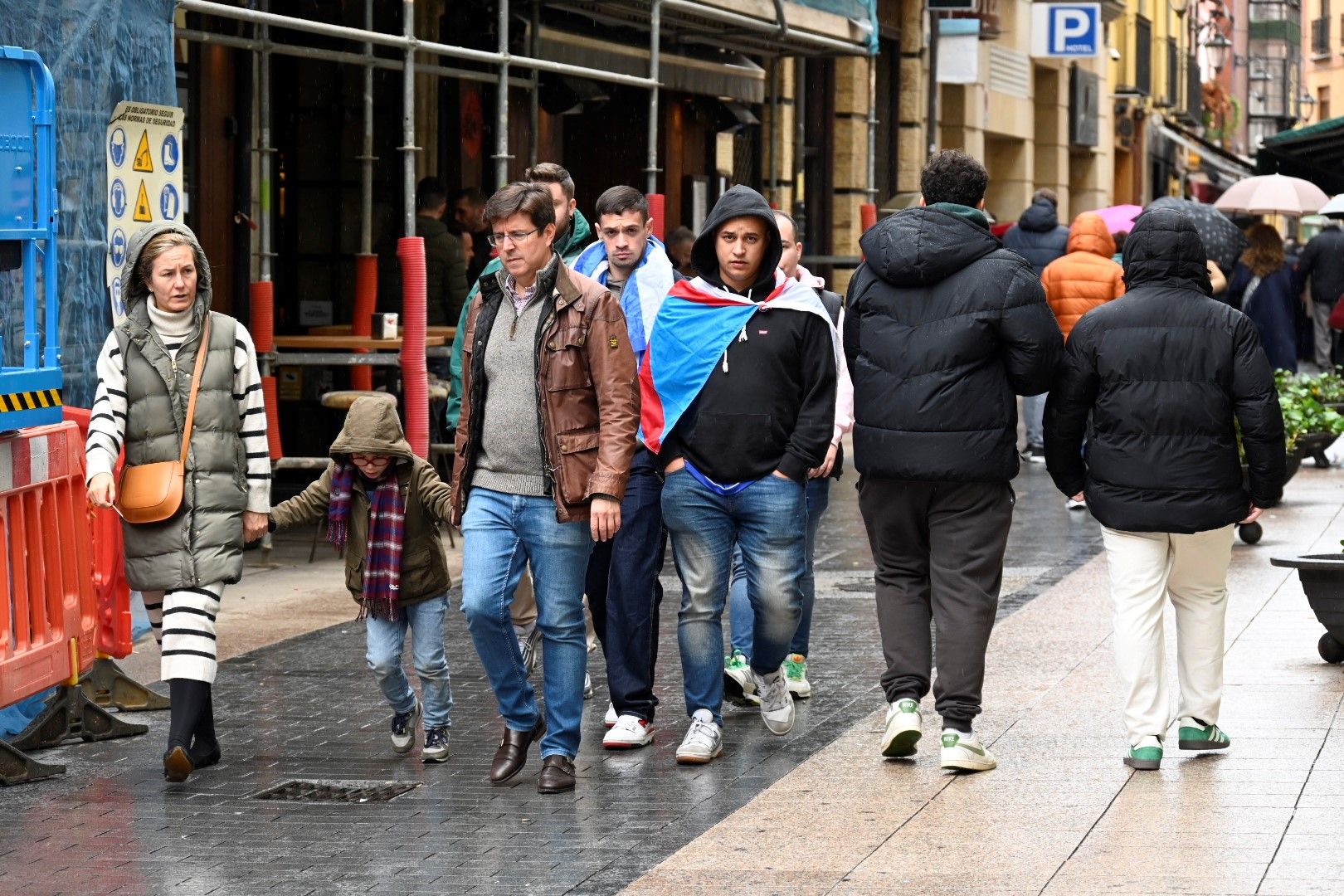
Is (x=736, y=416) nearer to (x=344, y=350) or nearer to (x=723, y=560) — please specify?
(x=723, y=560)

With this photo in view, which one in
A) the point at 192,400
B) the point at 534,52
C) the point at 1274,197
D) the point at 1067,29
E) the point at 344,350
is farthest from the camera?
the point at 1067,29

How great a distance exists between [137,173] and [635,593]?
3.59 metres

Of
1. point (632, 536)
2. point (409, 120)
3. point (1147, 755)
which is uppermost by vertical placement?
point (409, 120)

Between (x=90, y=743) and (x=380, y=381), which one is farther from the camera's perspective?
(x=380, y=381)

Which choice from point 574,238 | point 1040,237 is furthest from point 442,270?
point 574,238

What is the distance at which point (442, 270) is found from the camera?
1466 cm

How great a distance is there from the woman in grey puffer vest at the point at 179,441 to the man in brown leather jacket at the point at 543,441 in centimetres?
82

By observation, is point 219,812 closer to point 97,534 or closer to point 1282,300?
point 97,534

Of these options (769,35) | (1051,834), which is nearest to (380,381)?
(769,35)

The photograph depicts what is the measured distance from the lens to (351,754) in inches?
293

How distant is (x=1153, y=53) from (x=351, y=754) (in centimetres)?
3611

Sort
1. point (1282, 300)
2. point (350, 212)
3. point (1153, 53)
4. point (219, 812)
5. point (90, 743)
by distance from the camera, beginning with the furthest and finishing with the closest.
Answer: point (1153, 53) < point (1282, 300) < point (350, 212) < point (90, 743) < point (219, 812)

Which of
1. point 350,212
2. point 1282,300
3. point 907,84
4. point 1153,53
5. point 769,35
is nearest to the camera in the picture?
point 350,212

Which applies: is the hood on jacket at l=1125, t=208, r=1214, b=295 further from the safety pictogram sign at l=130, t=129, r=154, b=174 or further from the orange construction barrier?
the safety pictogram sign at l=130, t=129, r=154, b=174
